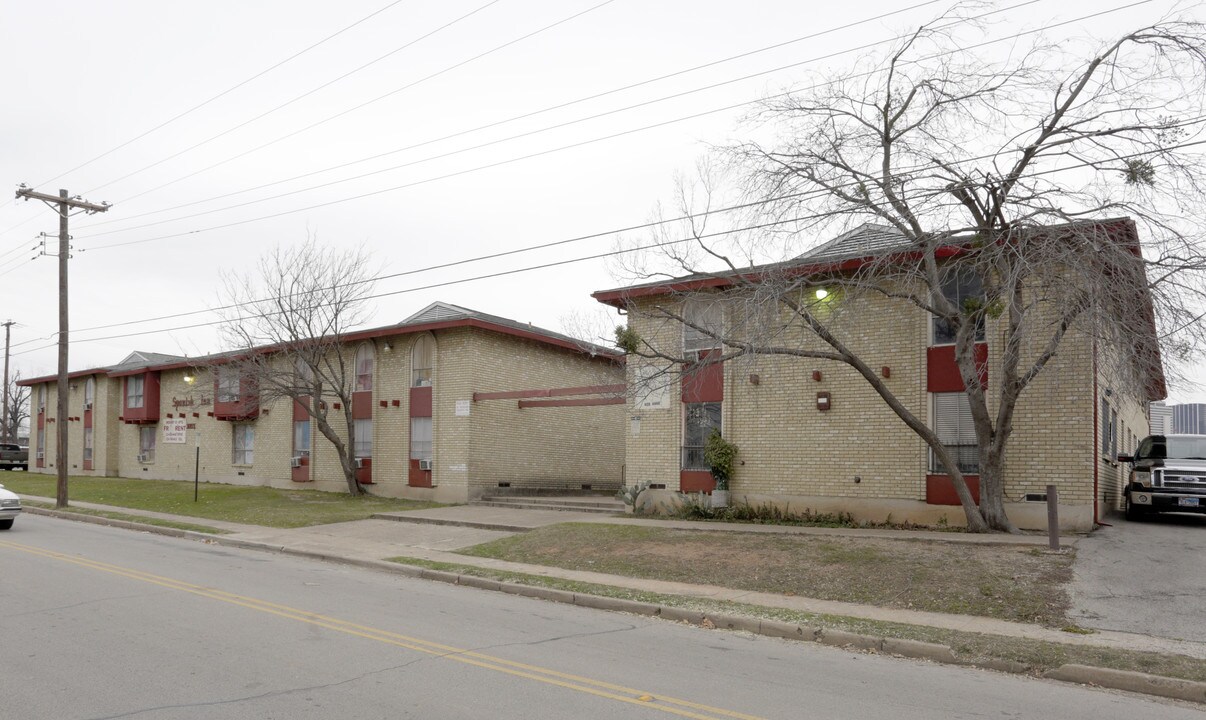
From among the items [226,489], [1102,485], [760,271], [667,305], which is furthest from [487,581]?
[226,489]

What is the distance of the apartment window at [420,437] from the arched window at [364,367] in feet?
8.75

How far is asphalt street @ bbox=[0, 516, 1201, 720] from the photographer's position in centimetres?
643

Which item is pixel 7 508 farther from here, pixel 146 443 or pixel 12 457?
pixel 12 457

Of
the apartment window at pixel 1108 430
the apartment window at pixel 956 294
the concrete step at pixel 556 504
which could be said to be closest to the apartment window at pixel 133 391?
the concrete step at pixel 556 504

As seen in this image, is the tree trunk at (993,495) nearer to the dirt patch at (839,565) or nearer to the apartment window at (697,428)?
the dirt patch at (839,565)

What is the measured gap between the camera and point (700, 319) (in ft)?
64.0

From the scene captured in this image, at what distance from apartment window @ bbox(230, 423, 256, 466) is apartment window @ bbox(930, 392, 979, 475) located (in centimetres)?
2554

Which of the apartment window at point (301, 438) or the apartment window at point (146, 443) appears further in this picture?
the apartment window at point (146, 443)

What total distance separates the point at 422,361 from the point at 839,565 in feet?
57.2

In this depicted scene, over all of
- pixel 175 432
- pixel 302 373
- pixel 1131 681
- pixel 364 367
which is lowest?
pixel 1131 681

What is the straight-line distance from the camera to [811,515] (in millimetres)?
18547

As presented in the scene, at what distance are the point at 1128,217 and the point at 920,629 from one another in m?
7.18

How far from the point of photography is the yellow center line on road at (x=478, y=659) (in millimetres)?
6566

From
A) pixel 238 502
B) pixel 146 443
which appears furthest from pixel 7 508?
pixel 146 443
